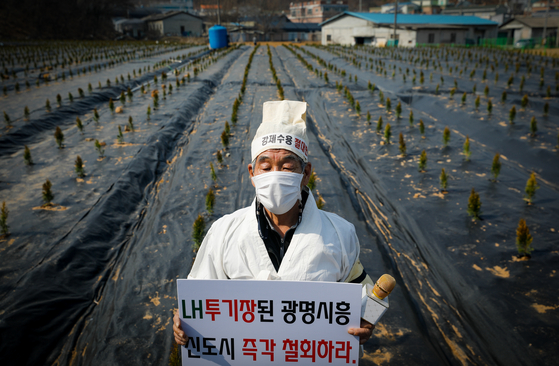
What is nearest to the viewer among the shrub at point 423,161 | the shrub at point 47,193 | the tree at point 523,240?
the tree at point 523,240

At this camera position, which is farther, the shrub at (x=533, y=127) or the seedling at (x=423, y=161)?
the shrub at (x=533, y=127)

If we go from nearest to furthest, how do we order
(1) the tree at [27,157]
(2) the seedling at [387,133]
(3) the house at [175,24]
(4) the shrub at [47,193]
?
(4) the shrub at [47,193] < (1) the tree at [27,157] < (2) the seedling at [387,133] < (3) the house at [175,24]

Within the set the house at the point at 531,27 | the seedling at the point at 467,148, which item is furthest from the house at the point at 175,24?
the seedling at the point at 467,148

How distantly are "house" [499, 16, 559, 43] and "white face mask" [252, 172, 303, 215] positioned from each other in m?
46.9

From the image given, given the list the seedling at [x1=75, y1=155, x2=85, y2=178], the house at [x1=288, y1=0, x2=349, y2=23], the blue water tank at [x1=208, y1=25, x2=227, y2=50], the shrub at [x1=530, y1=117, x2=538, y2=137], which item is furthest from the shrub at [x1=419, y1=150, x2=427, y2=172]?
the house at [x1=288, y1=0, x2=349, y2=23]

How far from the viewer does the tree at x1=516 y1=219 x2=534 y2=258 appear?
345 centimetres

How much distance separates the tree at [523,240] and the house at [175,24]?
195ft

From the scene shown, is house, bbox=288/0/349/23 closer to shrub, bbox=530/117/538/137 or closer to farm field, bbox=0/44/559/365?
farm field, bbox=0/44/559/365

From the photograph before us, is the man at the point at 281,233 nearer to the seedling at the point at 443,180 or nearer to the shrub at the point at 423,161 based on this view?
the seedling at the point at 443,180

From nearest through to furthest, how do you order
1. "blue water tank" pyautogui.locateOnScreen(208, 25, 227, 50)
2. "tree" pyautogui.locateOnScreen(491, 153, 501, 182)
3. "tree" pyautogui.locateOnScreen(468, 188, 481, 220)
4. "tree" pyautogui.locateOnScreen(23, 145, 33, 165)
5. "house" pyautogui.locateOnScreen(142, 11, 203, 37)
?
"tree" pyautogui.locateOnScreen(468, 188, 481, 220), "tree" pyautogui.locateOnScreen(491, 153, 501, 182), "tree" pyautogui.locateOnScreen(23, 145, 33, 165), "blue water tank" pyautogui.locateOnScreen(208, 25, 227, 50), "house" pyautogui.locateOnScreen(142, 11, 203, 37)

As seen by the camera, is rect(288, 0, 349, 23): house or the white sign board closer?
the white sign board

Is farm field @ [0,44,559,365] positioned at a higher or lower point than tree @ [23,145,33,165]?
lower

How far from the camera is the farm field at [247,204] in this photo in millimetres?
2723

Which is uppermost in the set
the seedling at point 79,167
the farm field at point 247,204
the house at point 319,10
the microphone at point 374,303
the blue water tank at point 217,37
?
the house at point 319,10
